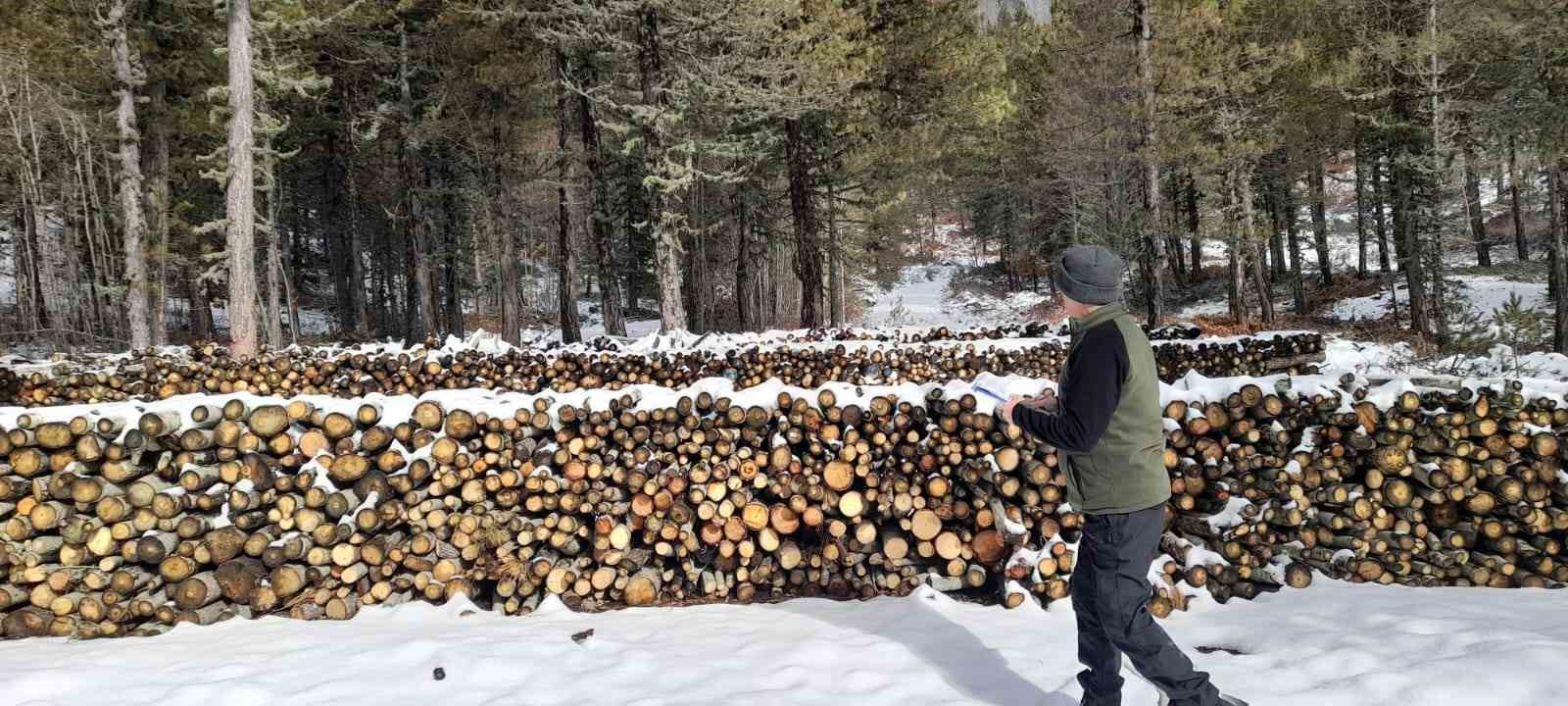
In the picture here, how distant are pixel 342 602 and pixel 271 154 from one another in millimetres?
12343

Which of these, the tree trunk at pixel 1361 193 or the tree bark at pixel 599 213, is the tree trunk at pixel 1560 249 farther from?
the tree bark at pixel 599 213

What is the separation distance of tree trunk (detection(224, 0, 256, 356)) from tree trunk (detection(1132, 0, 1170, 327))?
15.5 metres

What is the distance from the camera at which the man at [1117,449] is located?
2.58m

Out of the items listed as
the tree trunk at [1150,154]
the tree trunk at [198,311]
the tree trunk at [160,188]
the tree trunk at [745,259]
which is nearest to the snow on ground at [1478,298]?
the tree trunk at [1150,154]

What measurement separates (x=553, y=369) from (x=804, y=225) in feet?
26.8

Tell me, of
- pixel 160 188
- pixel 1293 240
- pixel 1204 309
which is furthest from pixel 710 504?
pixel 1204 309

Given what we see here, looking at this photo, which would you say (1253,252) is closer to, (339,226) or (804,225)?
(804,225)

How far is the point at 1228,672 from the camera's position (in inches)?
126

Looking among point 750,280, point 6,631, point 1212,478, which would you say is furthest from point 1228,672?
point 750,280

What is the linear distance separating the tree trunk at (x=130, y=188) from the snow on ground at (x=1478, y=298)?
97.7ft

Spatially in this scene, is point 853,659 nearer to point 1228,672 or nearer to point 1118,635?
point 1118,635

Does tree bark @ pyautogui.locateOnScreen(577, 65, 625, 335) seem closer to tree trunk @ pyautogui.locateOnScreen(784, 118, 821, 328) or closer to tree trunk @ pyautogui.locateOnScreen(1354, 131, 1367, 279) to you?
tree trunk @ pyautogui.locateOnScreen(784, 118, 821, 328)

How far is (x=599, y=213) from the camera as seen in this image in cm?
1496

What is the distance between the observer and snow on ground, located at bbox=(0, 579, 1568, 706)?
3.03 meters
